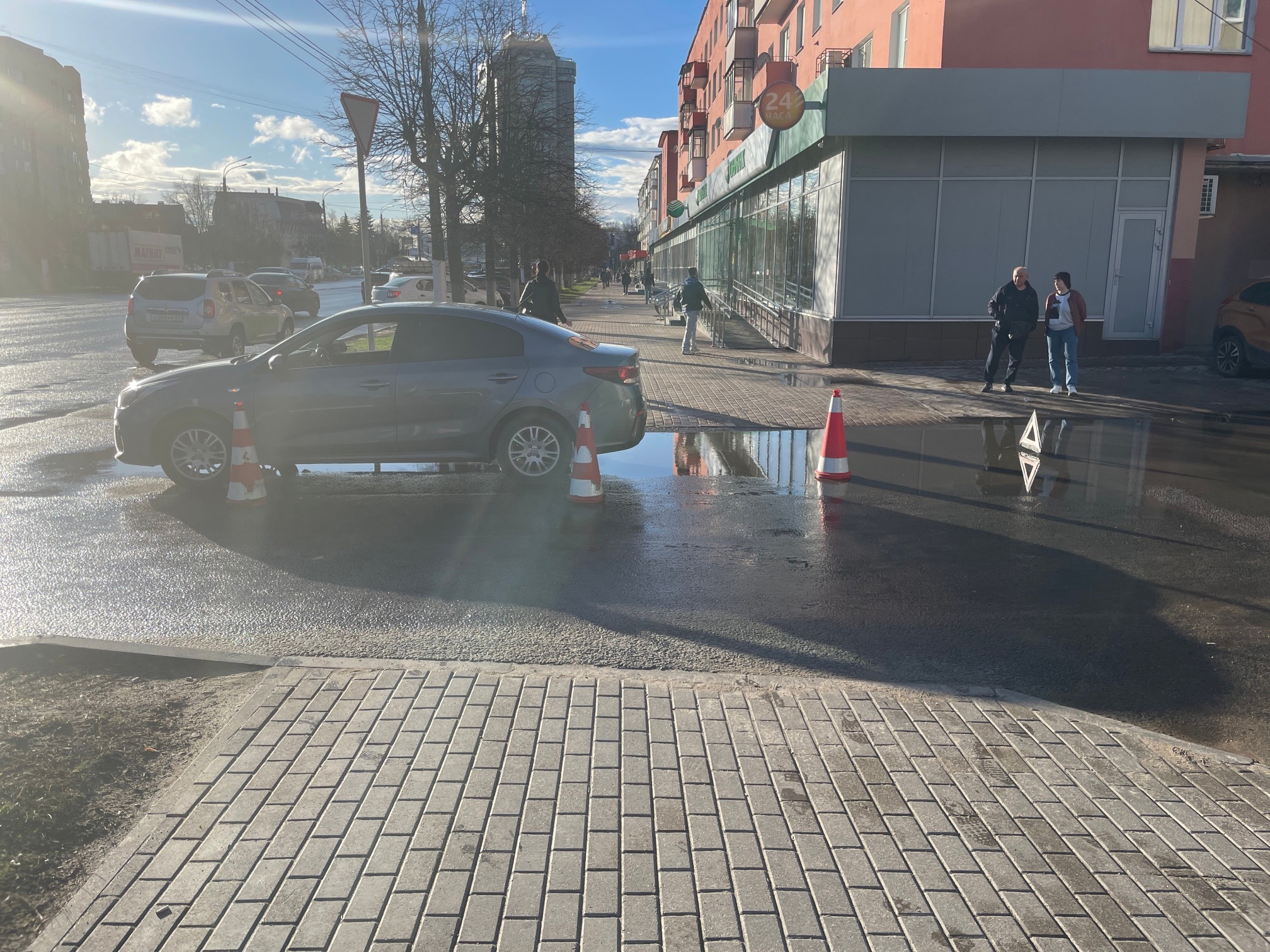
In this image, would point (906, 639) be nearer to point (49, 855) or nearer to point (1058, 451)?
point (49, 855)

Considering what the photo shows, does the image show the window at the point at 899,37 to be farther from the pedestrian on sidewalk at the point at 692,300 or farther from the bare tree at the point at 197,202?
the bare tree at the point at 197,202

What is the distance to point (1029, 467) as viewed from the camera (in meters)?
9.84

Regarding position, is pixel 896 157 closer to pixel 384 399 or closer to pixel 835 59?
pixel 835 59

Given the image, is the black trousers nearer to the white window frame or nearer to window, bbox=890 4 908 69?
window, bbox=890 4 908 69

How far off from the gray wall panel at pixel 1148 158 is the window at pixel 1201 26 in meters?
2.16

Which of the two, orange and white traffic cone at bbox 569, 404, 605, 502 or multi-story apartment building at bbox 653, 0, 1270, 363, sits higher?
multi-story apartment building at bbox 653, 0, 1270, 363

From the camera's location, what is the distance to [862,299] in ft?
59.8

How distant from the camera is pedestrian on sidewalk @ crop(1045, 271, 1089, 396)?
46.8 ft

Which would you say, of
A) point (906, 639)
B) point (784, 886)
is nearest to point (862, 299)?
point (906, 639)

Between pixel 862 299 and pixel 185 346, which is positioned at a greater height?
pixel 862 299

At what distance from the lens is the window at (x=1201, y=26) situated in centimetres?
1844

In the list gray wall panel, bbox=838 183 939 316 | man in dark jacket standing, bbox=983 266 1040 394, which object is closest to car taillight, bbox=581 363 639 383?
man in dark jacket standing, bbox=983 266 1040 394

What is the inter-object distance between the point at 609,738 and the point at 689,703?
1.62 ft

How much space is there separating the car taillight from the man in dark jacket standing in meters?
7.73
